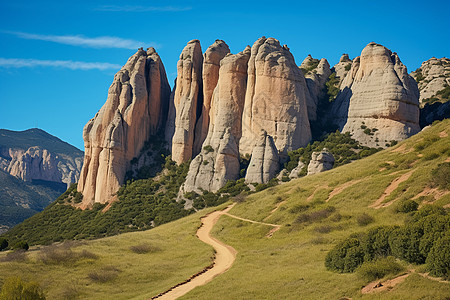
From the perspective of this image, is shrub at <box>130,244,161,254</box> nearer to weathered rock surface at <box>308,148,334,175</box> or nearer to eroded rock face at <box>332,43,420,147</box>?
weathered rock surface at <box>308,148,334,175</box>

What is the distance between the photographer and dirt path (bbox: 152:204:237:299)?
1339 inches

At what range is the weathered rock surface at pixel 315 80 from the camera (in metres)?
91.4

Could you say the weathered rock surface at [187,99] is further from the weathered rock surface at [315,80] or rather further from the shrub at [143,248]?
the shrub at [143,248]

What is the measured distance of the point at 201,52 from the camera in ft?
330

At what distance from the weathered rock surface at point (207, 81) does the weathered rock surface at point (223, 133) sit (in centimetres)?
193

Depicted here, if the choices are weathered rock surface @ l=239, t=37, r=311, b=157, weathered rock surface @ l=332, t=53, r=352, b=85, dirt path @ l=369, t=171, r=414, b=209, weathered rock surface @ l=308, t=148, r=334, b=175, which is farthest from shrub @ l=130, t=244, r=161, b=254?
weathered rock surface @ l=332, t=53, r=352, b=85

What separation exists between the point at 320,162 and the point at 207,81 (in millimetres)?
29649

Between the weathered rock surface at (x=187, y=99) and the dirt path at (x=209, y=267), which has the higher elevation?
the weathered rock surface at (x=187, y=99)

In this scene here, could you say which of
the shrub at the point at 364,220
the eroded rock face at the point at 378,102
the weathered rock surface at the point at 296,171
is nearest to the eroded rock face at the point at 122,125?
the weathered rock surface at the point at 296,171

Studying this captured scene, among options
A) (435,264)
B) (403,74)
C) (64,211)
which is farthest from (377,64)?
(435,264)

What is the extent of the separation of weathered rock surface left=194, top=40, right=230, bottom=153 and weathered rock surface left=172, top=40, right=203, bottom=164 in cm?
101

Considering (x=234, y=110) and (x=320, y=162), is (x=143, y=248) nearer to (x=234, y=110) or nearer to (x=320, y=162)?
(x=320, y=162)

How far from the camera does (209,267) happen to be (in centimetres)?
3950

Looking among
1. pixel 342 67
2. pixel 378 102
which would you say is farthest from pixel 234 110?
pixel 342 67
